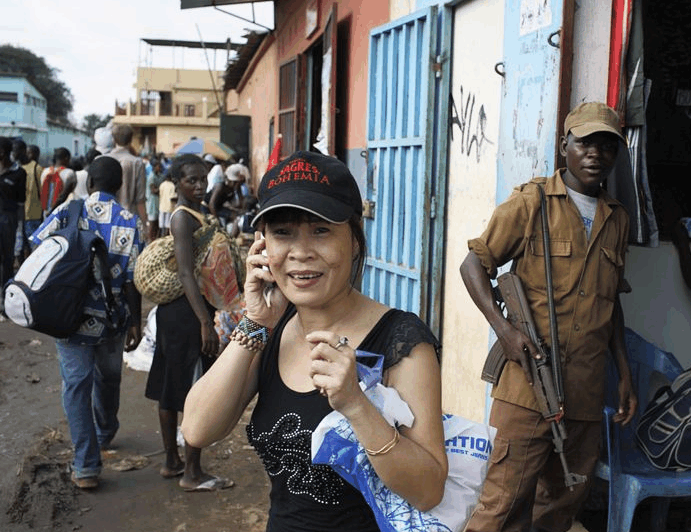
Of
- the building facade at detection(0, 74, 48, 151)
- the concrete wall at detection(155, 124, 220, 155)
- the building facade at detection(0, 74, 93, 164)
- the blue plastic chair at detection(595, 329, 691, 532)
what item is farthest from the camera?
the building facade at detection(0, 74, 48, 151)

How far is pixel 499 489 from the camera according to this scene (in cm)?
322

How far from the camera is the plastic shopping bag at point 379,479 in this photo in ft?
5.23

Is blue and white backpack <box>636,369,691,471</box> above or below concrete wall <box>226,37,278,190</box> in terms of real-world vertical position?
below

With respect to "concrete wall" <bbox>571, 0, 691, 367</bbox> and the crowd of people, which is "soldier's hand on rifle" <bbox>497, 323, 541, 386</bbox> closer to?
the crowd of people

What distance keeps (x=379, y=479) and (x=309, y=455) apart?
9.4 inches

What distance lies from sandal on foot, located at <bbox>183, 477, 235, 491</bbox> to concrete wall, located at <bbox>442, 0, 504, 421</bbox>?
4.54 ft

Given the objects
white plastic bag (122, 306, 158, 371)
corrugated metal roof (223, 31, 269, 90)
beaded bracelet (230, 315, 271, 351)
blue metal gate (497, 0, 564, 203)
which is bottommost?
white plastic bag (122, 306, 158, 371)

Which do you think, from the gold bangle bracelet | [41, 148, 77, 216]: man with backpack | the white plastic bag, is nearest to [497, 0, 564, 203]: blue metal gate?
the gold bangle bracelet

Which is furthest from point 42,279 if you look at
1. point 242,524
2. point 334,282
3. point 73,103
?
point 73,103

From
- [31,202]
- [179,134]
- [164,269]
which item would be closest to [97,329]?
[164,269]

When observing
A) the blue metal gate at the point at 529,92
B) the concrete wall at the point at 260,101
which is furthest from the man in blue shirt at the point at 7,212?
the blue metal gate at the point at 529,92

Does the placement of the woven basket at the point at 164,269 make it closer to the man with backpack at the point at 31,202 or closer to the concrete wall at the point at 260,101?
the man with backpack at the point at 31,202

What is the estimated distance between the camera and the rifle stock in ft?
10.1

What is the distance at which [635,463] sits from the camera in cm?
350
